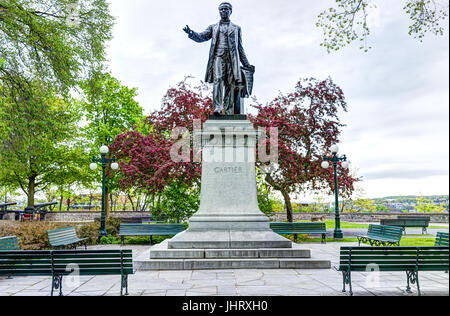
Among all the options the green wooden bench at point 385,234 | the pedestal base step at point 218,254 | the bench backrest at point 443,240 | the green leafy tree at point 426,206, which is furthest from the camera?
the green leafy tree at point 426,206

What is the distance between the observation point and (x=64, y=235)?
11.4 meters

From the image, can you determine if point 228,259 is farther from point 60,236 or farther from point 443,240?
point 60,236

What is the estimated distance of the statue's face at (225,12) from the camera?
9297mm

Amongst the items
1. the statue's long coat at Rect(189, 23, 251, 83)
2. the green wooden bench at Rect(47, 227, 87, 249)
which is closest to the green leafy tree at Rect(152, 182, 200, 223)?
the green wooden bench at Rect(47, 227, 87, 249)

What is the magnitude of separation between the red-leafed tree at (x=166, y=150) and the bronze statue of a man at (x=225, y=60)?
633 centimetres

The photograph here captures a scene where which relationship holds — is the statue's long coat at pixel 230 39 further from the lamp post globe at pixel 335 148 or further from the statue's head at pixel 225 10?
the lamp post globe at pixel 335 148

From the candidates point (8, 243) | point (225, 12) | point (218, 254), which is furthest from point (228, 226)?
point (225, 12)

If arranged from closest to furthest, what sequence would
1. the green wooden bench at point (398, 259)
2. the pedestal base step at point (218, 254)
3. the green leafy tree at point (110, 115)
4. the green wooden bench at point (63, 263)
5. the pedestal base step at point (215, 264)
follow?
the green wooden bench at point (63, 263) < the green wooden bench at point (398, 259) < the pedestal base step at point (215, 264) < the pedestal base step at point (218, 254) < the green leafy tree at point (110, 115)

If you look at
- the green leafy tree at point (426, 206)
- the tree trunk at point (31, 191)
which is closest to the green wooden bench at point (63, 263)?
the tree trunk at point (31, 191)

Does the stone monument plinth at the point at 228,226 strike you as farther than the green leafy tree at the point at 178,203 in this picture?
No
